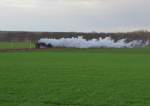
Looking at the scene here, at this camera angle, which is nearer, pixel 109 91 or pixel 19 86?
pixel 109 91

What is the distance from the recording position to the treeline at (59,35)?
112081 mm

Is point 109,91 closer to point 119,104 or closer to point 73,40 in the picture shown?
point 119,104

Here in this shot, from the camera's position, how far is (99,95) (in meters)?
14.8

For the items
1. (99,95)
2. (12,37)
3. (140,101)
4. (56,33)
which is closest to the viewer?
(140,101)

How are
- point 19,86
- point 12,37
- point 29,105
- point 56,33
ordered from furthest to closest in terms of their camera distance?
point 12,37
point 56,33
point 19,86
point 29,105

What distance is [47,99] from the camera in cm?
1367

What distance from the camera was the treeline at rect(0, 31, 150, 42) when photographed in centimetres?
11208

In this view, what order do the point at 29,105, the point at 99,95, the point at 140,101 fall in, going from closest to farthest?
the point at 29,105
the point at 140,101
the point at 99,95

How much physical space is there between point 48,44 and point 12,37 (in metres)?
53.3

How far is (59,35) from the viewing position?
396ft

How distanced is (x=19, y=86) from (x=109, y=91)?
382cm

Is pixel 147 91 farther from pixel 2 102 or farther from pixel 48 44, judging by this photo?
pixel 48 44

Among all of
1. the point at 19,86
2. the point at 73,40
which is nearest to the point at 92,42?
the point at 73,40

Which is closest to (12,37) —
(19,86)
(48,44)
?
(48,44)
